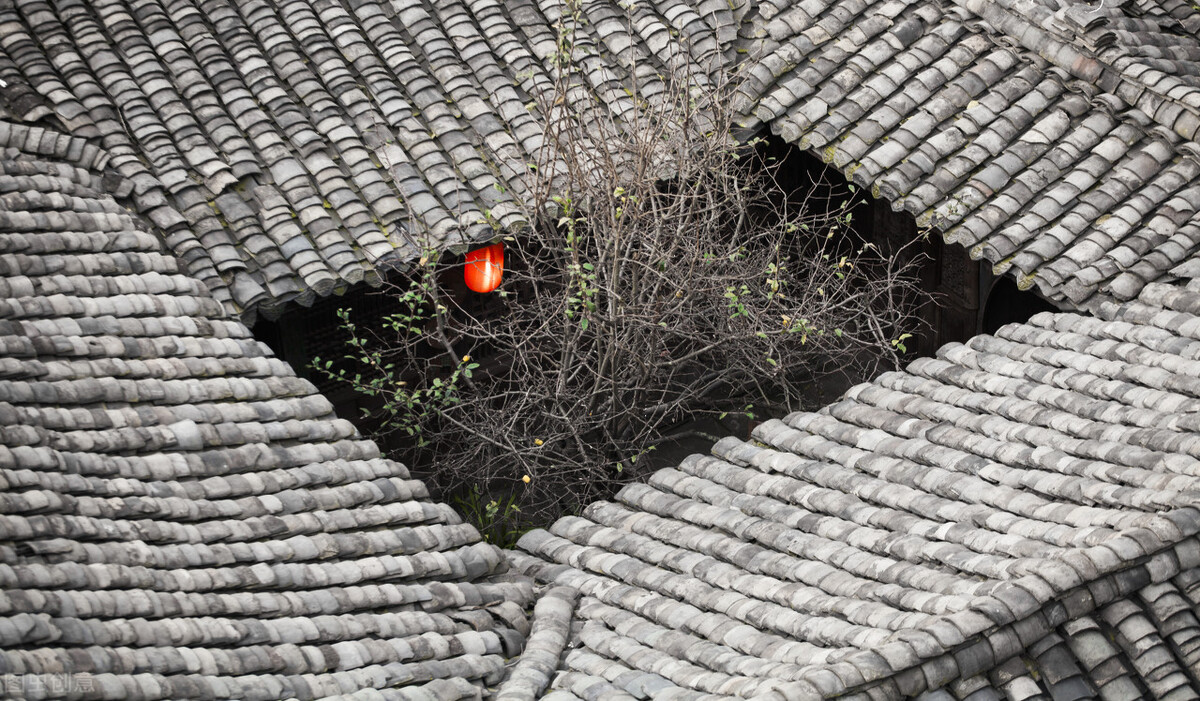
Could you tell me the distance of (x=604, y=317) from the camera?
11.2 m

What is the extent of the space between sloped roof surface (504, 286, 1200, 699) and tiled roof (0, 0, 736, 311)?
9.47 feet

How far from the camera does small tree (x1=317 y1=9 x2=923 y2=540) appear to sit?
1114 cm

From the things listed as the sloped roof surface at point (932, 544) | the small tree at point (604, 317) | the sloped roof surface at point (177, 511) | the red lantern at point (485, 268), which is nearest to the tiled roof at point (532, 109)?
the red lantern at point (485, 268)

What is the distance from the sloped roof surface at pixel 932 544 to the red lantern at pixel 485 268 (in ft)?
7.04

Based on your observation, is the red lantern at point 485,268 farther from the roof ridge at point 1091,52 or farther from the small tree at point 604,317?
the roof ridge at point 1091,52

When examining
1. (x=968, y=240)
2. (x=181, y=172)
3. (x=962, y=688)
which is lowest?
(x=962, y=688)

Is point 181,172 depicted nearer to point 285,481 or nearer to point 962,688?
point 285,481

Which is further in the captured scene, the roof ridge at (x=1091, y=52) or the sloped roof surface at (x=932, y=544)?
the roof ridge at (x=1091, y=52)

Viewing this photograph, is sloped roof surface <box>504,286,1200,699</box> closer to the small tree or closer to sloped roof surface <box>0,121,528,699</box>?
sloped roof surface <box>0,121,528,699</box>

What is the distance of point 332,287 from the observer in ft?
35.8

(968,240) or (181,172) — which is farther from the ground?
(181,172)

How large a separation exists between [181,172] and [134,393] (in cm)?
250

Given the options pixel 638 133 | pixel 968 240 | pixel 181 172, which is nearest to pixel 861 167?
pixel 968 240

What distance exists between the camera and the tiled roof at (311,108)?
10.9 m
